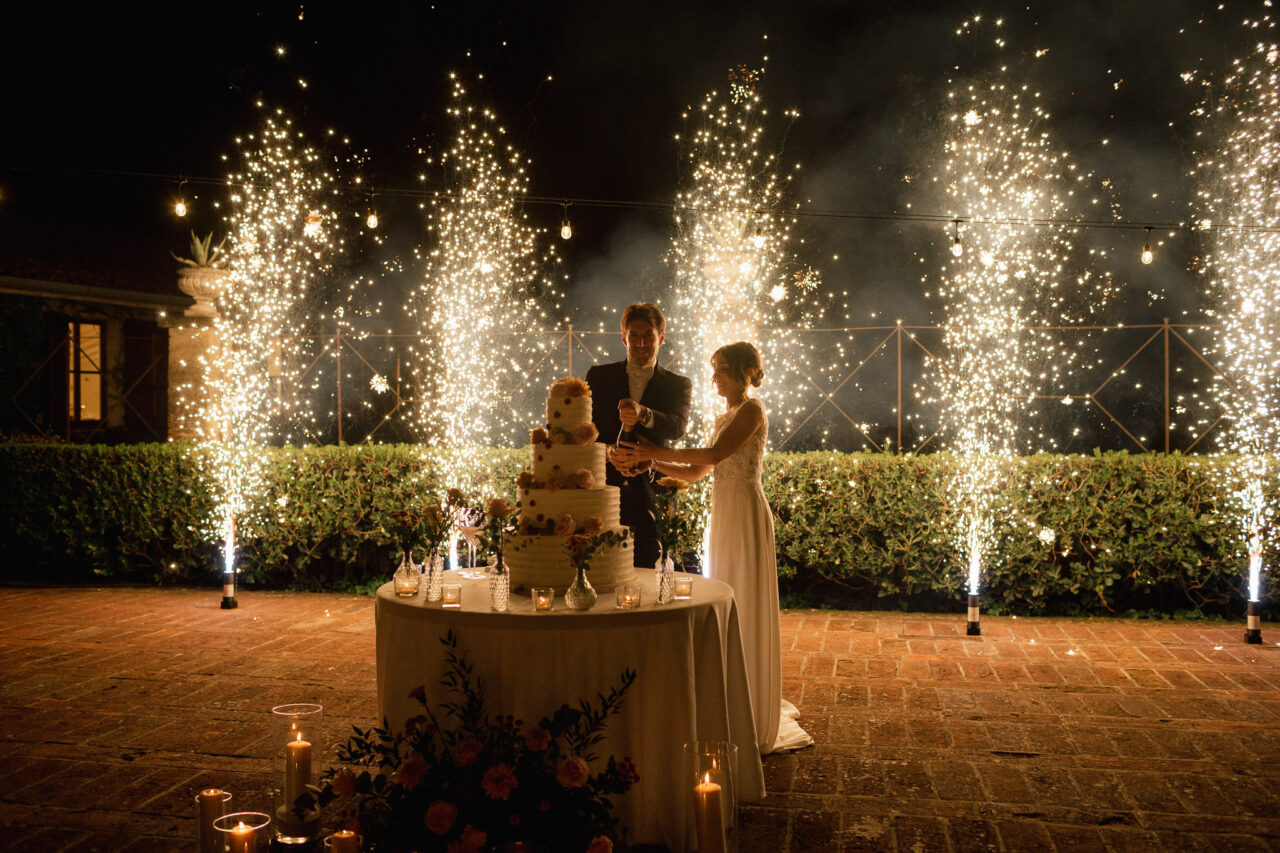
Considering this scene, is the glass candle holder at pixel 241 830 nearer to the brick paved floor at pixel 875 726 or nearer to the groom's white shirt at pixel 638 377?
the brick paved floor at pixel 875 726

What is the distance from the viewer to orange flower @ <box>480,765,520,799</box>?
281cm

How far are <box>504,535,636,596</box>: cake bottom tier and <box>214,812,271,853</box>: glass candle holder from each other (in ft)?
4.01

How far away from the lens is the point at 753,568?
431 centimetres

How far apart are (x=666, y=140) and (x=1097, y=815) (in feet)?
63.2

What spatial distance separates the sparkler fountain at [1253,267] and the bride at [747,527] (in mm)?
4757

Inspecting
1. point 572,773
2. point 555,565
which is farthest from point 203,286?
point 572,773

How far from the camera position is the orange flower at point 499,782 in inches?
110

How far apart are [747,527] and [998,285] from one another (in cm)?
700

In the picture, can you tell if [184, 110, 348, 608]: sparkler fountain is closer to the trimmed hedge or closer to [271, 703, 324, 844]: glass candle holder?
the trimmed hedge

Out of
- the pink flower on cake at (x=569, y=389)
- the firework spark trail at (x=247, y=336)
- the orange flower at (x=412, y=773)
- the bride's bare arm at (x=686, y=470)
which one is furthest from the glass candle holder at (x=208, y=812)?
the firework spark trail at (x=247, y=336)

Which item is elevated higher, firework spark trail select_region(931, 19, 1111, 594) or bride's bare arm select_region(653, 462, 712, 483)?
firework spark trail select_region(931, 19, 1111, 594)

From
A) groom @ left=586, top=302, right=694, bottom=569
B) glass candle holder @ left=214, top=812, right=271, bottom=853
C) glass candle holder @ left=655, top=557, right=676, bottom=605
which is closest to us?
glass candle holder @ left=214, top=812, right=271, bottom=853

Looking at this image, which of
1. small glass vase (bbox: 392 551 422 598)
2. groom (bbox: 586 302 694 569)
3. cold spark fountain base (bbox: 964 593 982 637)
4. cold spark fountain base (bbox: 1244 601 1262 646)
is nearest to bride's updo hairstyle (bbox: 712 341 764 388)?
groom (bbox: 586 302 694 569)

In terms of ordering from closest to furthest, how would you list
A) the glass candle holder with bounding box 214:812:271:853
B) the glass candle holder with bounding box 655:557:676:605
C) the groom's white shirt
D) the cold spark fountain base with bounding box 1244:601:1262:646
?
the glass candle holder with bounding box 214:812:271:853 < the glass candle holder with bounding box 655:557:676:605 < the groom's white shirt < the cold spark fountain base with bounding box 1244:601:1262:646
